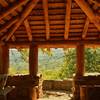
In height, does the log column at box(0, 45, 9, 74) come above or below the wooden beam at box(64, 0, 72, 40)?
below

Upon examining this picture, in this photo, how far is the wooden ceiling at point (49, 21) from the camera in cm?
924

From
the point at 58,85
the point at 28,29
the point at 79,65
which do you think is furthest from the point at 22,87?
the point at 58,85

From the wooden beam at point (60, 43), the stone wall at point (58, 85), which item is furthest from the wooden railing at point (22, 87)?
the stone wall at point (58, 85)

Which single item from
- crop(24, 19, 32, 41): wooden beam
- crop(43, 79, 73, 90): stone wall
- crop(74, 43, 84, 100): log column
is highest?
crop(24, 19, 32, 41): wooden beam

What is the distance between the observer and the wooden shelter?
937cm

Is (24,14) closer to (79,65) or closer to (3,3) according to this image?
(3,3)

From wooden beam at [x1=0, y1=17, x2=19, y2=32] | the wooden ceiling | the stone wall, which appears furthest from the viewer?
the stone wall

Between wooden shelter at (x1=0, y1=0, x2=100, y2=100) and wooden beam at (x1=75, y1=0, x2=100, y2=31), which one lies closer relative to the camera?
wooden beam at (x1=75, y1=0, x2=100, y2=31)

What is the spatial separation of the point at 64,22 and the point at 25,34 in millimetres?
2026

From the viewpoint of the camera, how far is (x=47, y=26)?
11086 millimetres

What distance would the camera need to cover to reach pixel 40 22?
11016mm

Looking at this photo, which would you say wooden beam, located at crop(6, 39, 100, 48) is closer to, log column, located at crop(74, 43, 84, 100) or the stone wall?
log column, located at crop(74, 43, 84, 100)

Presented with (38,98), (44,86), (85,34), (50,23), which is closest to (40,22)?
(50,23)

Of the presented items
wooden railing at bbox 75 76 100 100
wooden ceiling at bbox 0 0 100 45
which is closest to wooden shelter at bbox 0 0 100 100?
wooden ceiling at bbox 0 0 100 45
